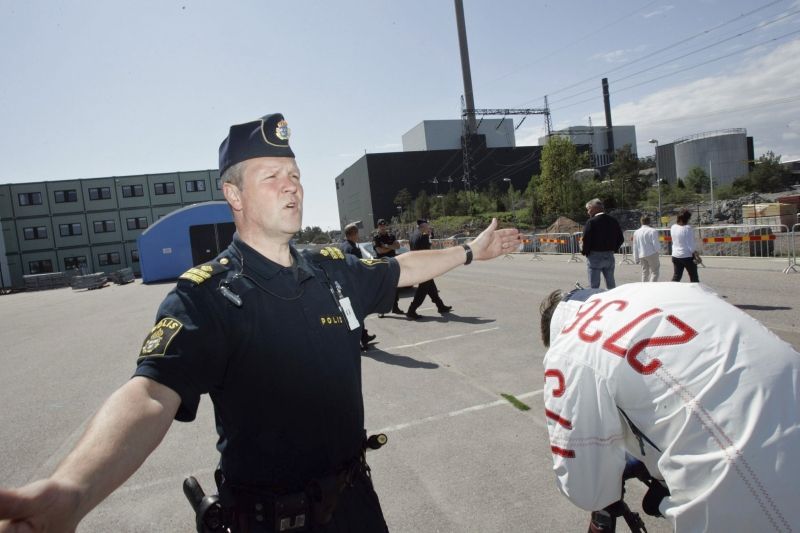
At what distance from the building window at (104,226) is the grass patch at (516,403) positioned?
196 ft

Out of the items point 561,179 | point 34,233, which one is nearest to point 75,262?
point 34,233

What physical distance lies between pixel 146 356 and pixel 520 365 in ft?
18.2

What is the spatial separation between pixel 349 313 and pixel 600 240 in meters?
7.56

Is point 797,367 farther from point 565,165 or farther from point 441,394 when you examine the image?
point 565,165

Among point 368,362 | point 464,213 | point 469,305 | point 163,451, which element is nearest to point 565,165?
point 464,213

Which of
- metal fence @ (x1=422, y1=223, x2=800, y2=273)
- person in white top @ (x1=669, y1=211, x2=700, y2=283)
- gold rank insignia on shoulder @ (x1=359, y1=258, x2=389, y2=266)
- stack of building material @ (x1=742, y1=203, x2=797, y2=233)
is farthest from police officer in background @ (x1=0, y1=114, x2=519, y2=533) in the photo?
stack of building material @ (x1=742, y1=203, x2=797, y2=233)

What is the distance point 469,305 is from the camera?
1136cm

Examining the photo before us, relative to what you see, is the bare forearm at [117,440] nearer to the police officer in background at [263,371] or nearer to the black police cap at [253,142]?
the police officer in background at [263,371]

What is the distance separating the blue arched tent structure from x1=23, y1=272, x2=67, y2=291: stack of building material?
17124 millimetres

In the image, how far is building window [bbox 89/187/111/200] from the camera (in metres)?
54.4

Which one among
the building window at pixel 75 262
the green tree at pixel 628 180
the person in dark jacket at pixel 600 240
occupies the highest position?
the green tree at pixel 628 180

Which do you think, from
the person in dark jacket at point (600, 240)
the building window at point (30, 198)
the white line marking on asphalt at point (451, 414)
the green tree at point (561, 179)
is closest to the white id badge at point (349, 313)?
the white line marking on asphalt at point (451, 414)

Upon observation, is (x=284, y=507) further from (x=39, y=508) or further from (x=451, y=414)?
(x=451, y=414)

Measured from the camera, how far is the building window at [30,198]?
53.0 m
